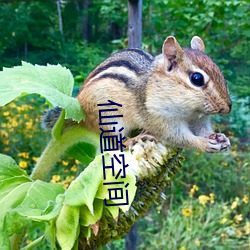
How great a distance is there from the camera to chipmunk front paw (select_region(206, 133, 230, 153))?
599mm

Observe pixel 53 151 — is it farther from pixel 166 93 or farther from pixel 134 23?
pixel 134 23

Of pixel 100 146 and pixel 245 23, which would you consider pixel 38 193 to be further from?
pixel 245 23

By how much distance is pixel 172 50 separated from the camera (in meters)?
0.72

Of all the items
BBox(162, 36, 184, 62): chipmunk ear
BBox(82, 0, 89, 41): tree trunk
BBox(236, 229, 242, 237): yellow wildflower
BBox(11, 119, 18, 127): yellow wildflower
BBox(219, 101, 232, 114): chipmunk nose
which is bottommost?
BBox(219, 101, 232, 114): chipmunk nose

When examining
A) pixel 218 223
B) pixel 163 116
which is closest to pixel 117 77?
pixel 163 116

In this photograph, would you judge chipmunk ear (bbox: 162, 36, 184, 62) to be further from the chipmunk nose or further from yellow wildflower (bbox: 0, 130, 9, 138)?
yellow wildflower (bbox: 0, 130, 9, 138)

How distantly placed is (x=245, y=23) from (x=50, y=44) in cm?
188

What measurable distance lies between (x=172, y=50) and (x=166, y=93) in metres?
0.07

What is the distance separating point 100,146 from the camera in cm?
60

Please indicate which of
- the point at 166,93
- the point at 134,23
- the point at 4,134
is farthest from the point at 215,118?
the point at 166,93

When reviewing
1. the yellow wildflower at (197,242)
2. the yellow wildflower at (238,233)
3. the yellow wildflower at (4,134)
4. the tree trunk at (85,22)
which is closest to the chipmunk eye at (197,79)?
the yellow wildflower at (197,242)

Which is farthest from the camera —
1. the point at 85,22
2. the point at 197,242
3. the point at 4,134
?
the point at 85,22

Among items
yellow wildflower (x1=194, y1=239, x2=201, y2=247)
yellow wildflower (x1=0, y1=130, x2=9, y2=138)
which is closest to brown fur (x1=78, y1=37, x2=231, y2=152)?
yellow wildflower (x1=194, y1=239, x2=201, y2=247)

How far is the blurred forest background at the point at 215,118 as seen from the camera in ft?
6.27
